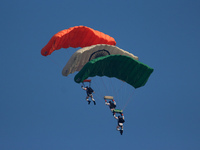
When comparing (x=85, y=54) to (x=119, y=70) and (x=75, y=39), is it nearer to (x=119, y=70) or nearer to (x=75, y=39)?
(x=75, y=39)

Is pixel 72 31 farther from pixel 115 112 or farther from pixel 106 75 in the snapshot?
pixel 115 112

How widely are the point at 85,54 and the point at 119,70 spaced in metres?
3.19

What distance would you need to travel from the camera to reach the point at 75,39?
42.0m

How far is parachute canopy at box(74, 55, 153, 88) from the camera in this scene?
37469mm

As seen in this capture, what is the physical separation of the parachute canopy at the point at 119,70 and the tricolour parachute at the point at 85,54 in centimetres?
119

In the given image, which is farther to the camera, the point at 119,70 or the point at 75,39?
the point at 75,39

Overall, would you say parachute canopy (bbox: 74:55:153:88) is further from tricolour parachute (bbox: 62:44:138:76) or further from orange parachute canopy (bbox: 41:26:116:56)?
orange parachute canopy (bbox: 41:26:116:56)

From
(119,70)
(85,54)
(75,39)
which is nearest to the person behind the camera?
(85,54)

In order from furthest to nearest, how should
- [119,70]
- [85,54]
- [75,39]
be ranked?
[75,39] → [119,70] → [85,54]

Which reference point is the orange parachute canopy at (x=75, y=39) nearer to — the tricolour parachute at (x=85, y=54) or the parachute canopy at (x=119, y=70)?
the tricolour parachute at (x=85, y=54)

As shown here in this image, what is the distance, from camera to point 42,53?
1614 inches

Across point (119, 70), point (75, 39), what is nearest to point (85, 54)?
point (75, 39)

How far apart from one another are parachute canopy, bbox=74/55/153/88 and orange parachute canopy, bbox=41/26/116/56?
2.78m

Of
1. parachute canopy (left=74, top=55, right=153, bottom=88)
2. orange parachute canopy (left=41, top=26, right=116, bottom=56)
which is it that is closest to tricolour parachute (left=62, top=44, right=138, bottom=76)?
parachute canopy (left=74, top=55, right=153, bottom=88)
